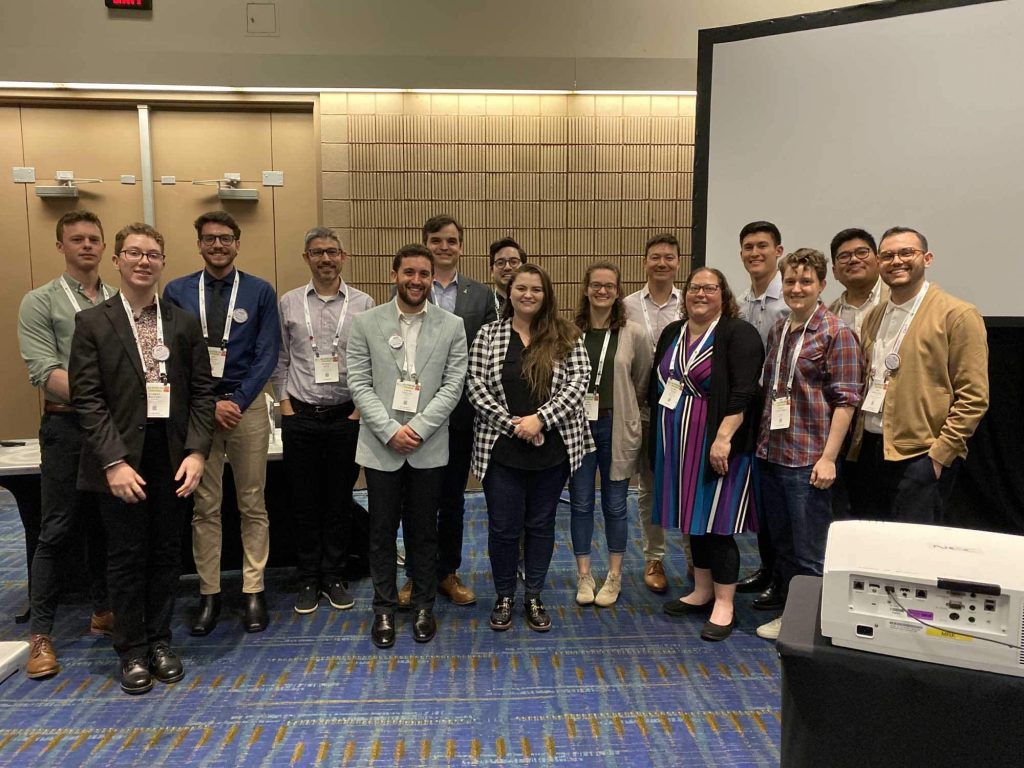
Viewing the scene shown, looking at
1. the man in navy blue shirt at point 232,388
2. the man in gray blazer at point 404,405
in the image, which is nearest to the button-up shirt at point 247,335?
the man in navy blue shirt at point 232,388

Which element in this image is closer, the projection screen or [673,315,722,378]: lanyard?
[673,315,722,378]: lanyard

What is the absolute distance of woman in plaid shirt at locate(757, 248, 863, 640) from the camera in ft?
8.09

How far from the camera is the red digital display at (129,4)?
427cm

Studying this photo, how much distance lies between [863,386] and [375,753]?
214 cm

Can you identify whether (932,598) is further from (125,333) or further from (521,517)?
(125,333)

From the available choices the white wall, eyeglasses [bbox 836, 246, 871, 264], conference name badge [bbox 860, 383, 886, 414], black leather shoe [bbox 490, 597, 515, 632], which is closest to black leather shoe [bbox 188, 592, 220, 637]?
black leather shoe [bbox 490, 597, 515, 632]

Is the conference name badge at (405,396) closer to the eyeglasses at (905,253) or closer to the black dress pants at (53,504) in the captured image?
the black dress pants at (53,504)

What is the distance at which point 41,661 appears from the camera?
2.41 metres

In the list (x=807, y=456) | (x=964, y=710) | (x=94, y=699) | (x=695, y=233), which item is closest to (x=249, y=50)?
(x=695, y=233)

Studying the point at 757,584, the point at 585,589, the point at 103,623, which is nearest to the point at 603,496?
the point at 585,589

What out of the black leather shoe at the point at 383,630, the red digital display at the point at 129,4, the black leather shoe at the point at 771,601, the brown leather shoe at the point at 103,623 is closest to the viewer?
the black leather shoe at the point at 383,630

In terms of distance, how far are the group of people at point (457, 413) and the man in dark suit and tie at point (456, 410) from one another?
0.01 metres

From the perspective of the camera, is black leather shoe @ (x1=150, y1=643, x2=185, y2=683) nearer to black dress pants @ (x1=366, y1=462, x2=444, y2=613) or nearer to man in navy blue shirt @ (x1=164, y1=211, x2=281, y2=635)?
man in navy blue shirt @ (x1=164, y1=211, x2=281, y2=635)

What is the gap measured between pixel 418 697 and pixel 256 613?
0.93 metres
